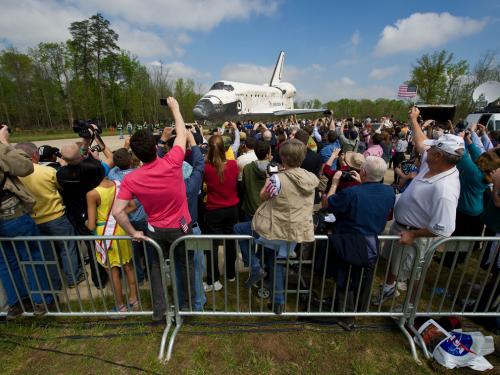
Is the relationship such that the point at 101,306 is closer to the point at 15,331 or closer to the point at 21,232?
the point at 15,331

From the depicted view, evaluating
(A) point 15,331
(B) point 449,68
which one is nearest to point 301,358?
(A) point 15,331

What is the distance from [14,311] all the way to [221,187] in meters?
2.83

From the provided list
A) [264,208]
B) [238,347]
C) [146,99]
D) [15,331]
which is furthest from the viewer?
[146,99]

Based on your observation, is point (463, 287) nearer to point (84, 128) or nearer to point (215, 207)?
point (215, 207)

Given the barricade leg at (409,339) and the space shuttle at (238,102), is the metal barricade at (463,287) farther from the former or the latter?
the space shuttle at (238,102)

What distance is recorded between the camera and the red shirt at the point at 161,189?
7.64 feet

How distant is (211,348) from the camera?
2807 mm

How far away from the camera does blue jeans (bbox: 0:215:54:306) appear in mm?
2789

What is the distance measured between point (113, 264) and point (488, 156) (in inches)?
194

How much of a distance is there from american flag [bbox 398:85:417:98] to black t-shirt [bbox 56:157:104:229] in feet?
44.7

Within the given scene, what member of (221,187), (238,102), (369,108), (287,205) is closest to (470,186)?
(287,205)

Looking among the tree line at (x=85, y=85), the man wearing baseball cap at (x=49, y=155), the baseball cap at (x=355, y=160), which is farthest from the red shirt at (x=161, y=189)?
the tree line at (x=85, y=85)

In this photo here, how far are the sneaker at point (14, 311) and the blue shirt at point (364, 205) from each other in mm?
3791

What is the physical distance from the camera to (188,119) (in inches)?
1953
